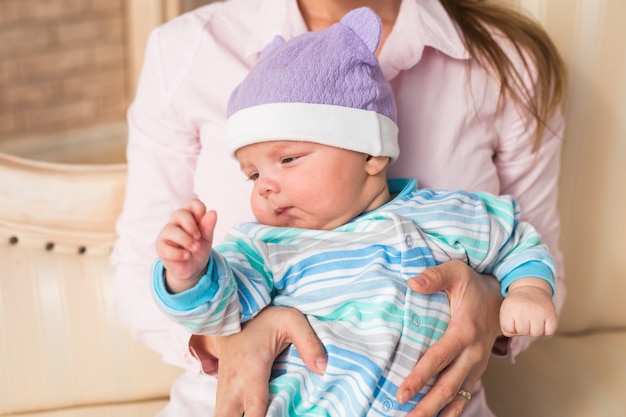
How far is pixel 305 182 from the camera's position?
3.43 ft

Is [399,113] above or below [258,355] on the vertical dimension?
above

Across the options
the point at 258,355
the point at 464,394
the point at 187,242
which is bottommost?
the point at 464,394

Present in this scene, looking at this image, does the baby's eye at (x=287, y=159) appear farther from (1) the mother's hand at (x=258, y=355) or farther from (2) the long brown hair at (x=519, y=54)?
(2) the long brown hair at (x=519, y=54)

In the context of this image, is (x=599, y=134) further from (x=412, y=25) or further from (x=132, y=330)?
(x=132, y=330)

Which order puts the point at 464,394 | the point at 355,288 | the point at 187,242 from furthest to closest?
the point at 464,394 → the point at 355,288 → the point at 187,242

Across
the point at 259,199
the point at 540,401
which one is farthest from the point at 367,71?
the point at 540,401

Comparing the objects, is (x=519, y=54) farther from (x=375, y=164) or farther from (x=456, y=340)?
(x=456, y=340)

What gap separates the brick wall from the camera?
392cm

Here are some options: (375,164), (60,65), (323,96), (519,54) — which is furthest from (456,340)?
(60,65)

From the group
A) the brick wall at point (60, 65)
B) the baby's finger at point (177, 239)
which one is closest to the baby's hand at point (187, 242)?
the baby's finger at point (177, 239)

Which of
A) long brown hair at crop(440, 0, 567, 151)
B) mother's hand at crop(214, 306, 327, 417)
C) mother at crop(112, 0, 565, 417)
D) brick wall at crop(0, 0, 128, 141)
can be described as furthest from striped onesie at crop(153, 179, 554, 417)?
brick wall at crop(0, 0, 128, 141)

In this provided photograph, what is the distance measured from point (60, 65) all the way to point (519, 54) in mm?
3220

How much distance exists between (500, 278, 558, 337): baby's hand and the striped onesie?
0.12 ft

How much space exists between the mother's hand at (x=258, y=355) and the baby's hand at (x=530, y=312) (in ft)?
0.80
